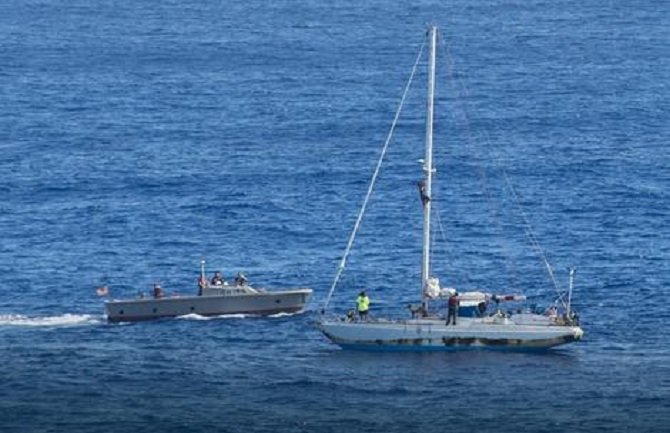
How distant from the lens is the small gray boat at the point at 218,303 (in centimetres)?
15825

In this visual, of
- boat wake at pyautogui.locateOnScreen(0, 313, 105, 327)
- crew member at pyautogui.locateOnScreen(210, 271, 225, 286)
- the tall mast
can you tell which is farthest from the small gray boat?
the tall mast

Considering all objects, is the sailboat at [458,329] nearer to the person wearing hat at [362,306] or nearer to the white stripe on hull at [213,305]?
the person wearing hat at [362,306]

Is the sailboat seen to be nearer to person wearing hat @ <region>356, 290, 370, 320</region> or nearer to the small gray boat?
person wearing hat @ <region>356, 290, 370, 320</region>

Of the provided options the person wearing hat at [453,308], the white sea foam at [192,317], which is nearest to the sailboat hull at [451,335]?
the person wearing hat at [453,308]

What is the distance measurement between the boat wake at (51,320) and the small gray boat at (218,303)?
161 centimetres

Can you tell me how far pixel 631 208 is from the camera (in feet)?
626

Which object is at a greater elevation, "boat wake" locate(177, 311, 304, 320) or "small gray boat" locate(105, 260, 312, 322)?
"small gray boat" locate(105, 260, 312, 322)

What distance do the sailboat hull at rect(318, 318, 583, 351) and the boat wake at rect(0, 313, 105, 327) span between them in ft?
58.8

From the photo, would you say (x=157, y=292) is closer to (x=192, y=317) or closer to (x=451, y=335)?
(x=192, y=317)

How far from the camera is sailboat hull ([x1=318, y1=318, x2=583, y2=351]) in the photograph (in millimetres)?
147625

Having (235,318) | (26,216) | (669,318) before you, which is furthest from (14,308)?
(669,318)

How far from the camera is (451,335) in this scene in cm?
14825

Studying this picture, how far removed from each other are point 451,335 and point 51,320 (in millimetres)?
26378

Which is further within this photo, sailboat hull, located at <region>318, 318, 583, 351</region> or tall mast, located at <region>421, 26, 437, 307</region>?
tall mast, located at <region>421, 26, 437, 307</region>
